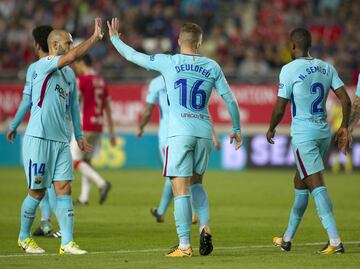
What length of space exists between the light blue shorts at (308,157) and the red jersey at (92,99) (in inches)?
290

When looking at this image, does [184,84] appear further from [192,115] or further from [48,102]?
[48,102]

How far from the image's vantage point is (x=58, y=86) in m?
11.4

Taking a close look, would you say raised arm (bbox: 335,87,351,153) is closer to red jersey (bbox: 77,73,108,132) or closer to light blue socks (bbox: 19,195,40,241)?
light blue socks (bbox: 19,195,40,241)

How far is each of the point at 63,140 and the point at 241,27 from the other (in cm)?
2184

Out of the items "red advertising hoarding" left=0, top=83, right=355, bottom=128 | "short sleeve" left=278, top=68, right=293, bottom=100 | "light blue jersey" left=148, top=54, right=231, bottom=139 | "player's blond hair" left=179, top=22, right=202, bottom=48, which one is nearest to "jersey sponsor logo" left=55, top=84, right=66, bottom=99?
"light blue jersey" left=148, top=54, right=231, bottom=139

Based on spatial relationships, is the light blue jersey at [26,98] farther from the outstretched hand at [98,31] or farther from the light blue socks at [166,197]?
the light blue socks at [166,197]

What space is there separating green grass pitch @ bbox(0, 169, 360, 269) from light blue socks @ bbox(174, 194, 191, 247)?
0.71 feet

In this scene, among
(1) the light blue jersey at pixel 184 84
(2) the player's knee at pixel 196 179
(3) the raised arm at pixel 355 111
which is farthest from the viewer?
(3) the raised arm at pixel 355 111

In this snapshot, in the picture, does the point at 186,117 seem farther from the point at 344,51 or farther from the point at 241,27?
the point at 241,27

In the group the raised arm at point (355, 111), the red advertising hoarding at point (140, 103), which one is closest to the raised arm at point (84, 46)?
the raised arm at point (355, 111)

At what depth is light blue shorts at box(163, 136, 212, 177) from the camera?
1093 cm

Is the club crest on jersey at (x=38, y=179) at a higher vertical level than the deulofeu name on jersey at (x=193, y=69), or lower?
lower

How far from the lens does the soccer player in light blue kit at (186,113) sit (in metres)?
10.9

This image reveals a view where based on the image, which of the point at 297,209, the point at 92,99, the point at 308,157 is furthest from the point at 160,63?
the point at 92,99
